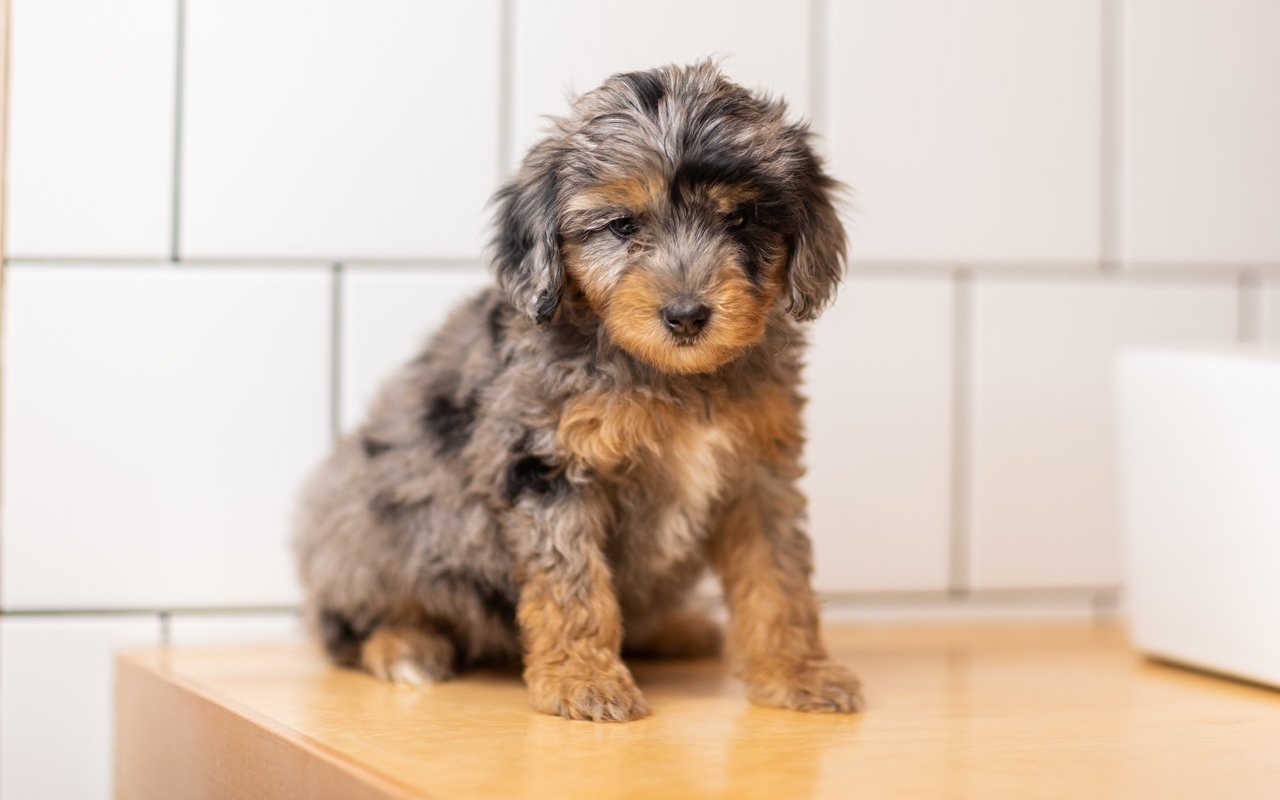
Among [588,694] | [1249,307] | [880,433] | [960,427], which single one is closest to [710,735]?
[588,694]

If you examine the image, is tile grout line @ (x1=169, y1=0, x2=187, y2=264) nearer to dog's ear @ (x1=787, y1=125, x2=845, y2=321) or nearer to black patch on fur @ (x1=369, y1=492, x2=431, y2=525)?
black patch on fur @ (x1=369, y1=492, x2=431, y2=525)

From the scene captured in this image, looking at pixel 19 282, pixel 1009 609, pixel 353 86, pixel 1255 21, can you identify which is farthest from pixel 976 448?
pixel 19 282

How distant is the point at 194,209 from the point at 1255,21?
306cm

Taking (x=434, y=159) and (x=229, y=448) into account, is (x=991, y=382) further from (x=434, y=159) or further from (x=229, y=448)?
(x=229, y=448)

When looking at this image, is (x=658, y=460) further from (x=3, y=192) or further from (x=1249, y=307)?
(x=1249, y=307)

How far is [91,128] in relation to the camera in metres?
3.54

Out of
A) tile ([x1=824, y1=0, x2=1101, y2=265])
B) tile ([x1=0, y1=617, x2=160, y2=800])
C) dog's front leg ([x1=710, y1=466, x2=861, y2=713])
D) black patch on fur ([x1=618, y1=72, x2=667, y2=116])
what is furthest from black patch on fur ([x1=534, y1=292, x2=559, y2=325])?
tile ([x1=0, y1=617, x2=160, y2=800])

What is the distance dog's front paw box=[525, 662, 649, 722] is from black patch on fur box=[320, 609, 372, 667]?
668mm

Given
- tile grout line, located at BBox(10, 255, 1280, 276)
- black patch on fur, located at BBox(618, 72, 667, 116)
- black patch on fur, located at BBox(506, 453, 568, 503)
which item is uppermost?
black patch on fur, located at BBox(618, 72, 667, 116)

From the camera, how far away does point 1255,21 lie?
410 centimetres

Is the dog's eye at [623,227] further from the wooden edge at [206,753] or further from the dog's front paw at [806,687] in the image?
the wooden edge at [206,753]

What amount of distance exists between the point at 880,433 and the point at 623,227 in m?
1.57

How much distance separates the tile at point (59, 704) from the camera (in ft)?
11.6

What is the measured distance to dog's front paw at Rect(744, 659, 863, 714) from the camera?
272 centimetres
